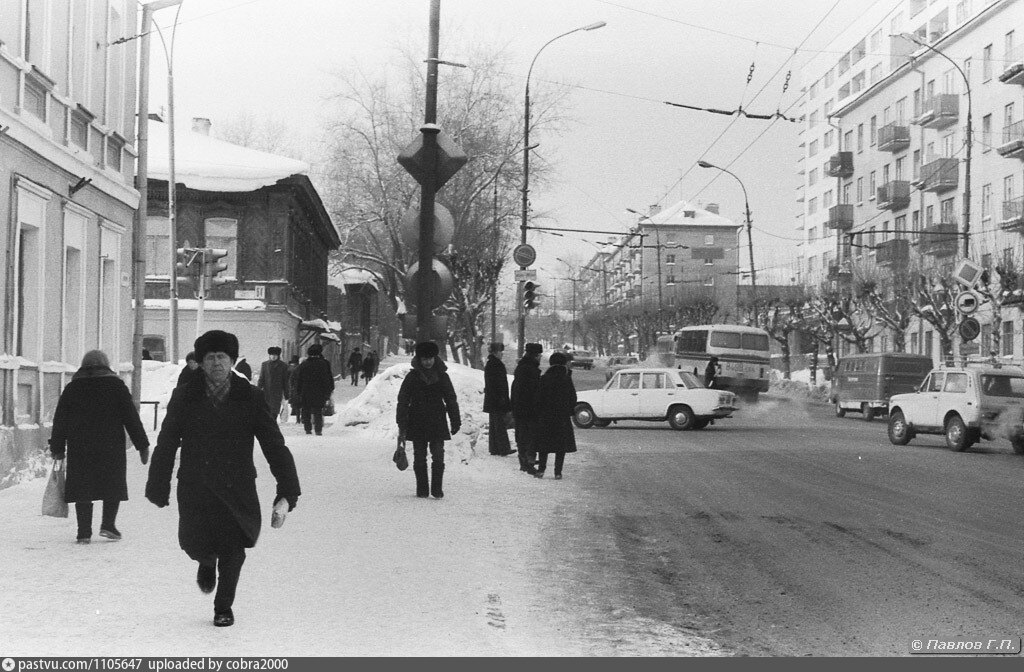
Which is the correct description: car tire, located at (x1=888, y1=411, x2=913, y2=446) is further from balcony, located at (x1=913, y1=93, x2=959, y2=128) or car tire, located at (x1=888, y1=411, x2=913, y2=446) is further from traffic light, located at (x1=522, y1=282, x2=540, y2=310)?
balcony, located at (x1=913, y1=93, x2=959, y2=128)

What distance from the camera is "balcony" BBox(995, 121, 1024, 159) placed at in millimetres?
48900

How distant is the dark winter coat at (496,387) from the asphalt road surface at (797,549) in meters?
1.29

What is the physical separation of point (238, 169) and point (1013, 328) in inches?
1077

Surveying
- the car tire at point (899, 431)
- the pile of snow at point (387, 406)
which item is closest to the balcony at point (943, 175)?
the car tire at point (899, 431)

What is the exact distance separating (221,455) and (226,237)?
37184mm

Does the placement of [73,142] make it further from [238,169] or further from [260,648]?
[238,169]

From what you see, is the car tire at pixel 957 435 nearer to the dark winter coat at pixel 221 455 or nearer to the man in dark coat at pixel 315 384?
the man in dark coat at pixel 315 384

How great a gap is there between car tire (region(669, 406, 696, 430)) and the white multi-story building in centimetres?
1298

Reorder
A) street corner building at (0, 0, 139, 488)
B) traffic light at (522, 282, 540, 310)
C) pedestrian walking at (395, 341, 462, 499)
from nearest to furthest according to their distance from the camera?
pedestrian walking at (395, 341, 462, 499), street corner building at (0, 0, 139, 488), traffic light at (522, 282, 540, 310)

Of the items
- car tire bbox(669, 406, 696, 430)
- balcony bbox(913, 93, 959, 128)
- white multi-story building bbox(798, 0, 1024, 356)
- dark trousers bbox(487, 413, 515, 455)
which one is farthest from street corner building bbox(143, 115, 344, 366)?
balcony bbox(913, 93, 959, 128)

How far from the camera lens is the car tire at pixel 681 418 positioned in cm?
2925

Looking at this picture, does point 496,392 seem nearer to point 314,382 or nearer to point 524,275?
point 314,382

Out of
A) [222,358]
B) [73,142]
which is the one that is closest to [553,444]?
[73,142]

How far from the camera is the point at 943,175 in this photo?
56281 millimetres
